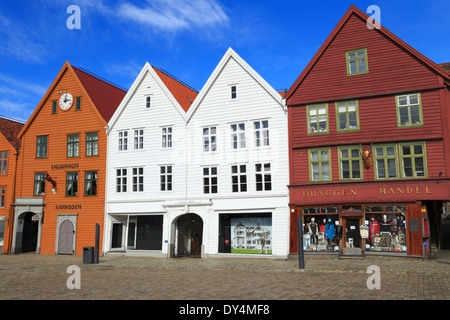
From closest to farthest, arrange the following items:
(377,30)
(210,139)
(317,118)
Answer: (377,30), (317,118), (210,139)

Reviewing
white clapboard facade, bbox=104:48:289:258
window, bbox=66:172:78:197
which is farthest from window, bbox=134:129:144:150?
window, bbox=66:172:78:197

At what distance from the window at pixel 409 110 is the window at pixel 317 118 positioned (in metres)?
4.15

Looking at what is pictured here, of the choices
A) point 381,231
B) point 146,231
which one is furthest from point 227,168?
point 381,231

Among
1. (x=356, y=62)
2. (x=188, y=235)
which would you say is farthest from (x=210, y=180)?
(x=356, y=62)

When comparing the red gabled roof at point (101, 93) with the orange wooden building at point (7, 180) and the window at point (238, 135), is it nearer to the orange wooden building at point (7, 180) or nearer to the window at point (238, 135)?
the orange wooden building at point (7, 180)

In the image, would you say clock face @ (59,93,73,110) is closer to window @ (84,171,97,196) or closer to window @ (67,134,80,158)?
window @ (67,134,80,158)

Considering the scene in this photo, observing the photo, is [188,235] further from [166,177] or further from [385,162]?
[385,162]

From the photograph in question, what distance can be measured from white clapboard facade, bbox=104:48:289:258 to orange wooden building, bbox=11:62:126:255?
63.9 inches

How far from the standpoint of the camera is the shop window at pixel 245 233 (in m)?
25.5

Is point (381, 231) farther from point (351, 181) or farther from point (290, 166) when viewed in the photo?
point (290, 166)

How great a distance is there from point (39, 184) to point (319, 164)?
22564mm

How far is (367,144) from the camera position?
929 inches

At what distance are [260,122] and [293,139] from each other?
102 inches

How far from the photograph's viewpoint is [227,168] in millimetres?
27047
